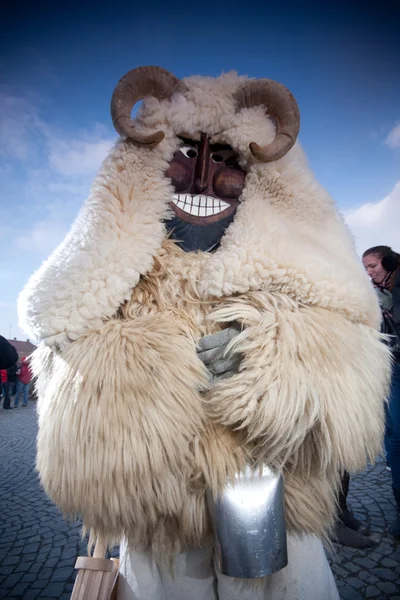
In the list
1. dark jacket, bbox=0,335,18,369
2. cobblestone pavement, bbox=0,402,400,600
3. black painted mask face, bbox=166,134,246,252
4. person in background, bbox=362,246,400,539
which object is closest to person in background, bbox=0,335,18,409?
dark jacket, bbox=0,335,18,369

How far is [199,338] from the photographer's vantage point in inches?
43.2

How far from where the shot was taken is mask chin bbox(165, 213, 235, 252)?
1243 mm

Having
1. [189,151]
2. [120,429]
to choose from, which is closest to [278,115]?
[189,151]

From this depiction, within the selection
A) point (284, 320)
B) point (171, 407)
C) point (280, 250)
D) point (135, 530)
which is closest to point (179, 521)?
→ point (135, 530)

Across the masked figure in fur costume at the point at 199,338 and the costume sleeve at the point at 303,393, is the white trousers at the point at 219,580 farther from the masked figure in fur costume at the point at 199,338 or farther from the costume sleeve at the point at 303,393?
the costume sleeve at the point at 303,393

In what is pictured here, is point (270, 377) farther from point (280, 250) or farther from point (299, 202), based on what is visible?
point (299, 202)

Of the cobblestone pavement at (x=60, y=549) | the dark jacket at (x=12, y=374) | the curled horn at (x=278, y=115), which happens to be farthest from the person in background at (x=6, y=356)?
the dark jacket at (x=12, y=374)

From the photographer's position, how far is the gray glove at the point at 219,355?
→ 1.01m

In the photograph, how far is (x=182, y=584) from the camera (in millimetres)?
1040

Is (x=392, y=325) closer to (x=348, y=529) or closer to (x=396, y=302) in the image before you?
(x=396, y=302)

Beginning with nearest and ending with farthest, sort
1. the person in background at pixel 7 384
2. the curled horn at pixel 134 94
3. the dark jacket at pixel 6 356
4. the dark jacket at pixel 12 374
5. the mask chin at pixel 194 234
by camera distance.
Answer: the curled horn at pixel 134 94, the mask chin at pixel 194 234, the dark jacket at pixel 6 356, the person in background at pixel 7 384, the dark jacket at pixel 12 374

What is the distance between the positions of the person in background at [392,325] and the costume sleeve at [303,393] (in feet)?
4.24

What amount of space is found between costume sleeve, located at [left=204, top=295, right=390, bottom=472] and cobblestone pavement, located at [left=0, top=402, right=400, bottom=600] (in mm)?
1414

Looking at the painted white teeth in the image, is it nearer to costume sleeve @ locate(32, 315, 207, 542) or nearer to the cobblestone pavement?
costume sleeve @ locate(32, 315, 207, 542)
